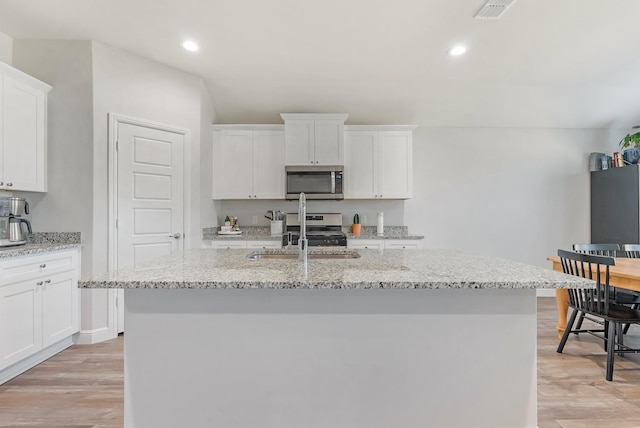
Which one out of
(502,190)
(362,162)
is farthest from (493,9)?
(502,190)

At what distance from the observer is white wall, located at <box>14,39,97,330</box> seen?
3104 millimetres

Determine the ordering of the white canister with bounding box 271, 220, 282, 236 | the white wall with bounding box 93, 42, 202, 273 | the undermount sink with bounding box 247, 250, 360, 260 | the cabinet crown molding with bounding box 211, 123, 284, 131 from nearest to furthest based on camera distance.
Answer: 1. the undermount sink with bounding box 247, 250, 360, 260
2. the white wall with bounding box 93, 42, 202, 273
3. the cabinet crown molding with bounding box 211, 123, 284, 131
4. the white canister with bounding box 271, 220, 282, 236

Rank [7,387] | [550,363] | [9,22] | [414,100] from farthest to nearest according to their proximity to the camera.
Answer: [414,100]
[9,22]
[550,363]
[7,387]

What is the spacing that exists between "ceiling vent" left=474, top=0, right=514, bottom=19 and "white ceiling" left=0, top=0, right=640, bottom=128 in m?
0.09

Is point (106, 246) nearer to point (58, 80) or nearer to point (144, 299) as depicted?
point (58, 80)

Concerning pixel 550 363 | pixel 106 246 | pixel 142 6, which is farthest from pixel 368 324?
pixel 142 6

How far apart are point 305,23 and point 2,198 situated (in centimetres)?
290

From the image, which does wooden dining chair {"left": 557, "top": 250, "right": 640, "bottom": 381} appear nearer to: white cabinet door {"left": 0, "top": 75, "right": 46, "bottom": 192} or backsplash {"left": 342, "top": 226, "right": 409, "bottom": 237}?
backsplash {"left": 342, "top": 226, "right": 409, "bottom": 237}

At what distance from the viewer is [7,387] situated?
2.31m

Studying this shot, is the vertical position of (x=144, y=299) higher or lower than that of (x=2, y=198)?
lower

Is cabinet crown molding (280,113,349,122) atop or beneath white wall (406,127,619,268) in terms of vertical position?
atop

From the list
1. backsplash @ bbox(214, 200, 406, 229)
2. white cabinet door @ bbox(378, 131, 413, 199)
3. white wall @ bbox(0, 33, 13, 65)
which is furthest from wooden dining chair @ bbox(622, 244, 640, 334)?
white wall @ bbox(0, 33, 13, 65)

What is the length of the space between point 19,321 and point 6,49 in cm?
244

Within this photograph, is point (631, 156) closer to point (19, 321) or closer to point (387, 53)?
point (387, 53)
